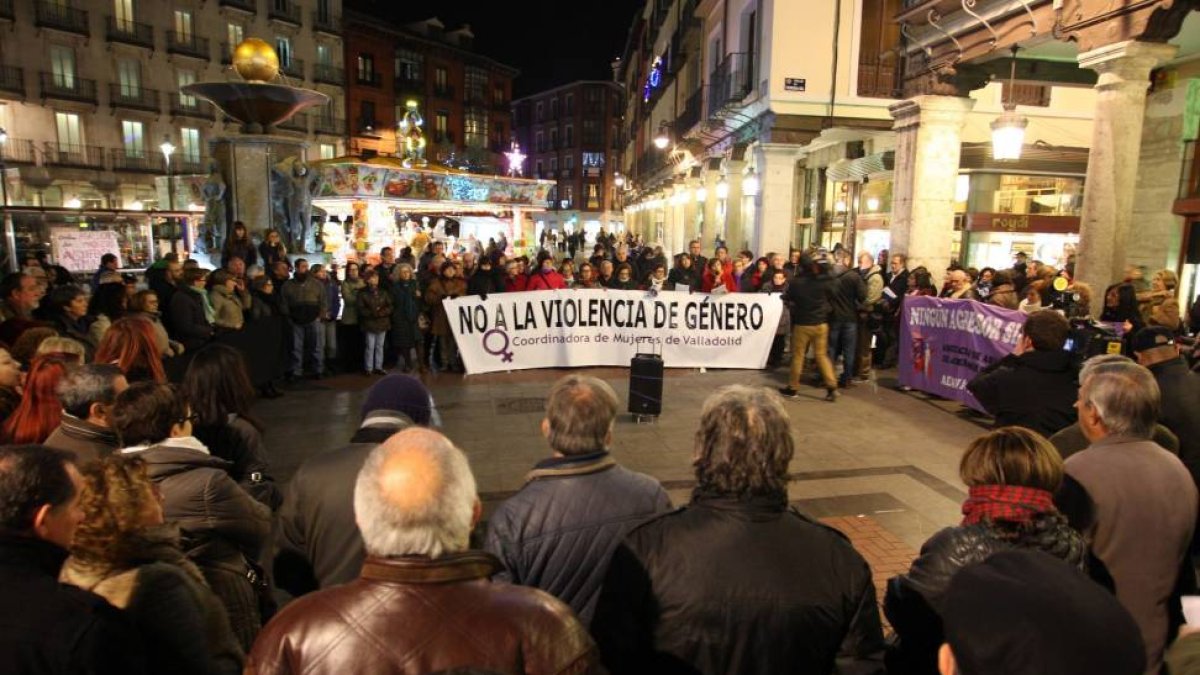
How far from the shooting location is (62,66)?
36250 millimetres

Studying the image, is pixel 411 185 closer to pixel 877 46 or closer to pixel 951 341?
pixel 877 46

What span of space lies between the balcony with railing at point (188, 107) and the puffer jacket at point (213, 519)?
44989 millimetres

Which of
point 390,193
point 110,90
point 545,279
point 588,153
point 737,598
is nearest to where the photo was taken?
point 737,598

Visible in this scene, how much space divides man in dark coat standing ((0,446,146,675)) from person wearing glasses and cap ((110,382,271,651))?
56 cm

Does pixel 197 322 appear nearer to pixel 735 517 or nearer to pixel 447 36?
pixel 735 517

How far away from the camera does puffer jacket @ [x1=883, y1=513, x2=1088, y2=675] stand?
230 cm

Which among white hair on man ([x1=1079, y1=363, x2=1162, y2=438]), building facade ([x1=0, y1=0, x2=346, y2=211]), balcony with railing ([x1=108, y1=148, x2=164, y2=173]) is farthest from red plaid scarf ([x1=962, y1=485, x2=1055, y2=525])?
balcony with railing ([x1=108, y1=148, x2=164, y2=173])

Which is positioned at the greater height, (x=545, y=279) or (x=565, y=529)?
(x=545, y=279)

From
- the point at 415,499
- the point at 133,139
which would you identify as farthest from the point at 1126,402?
the point at 133,139

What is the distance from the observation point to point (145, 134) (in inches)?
1556

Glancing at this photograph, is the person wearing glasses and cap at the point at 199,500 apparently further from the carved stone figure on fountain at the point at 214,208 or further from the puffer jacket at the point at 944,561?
the carved stone figure on fountain at the point at 214,208

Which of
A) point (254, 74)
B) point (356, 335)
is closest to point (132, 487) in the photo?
point (356, 335)

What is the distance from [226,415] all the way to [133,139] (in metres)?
43.3

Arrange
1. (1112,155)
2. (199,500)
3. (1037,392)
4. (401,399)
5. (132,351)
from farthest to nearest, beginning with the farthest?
(1112,155), (132,351), (1037,392), (401,399), (199,500)
